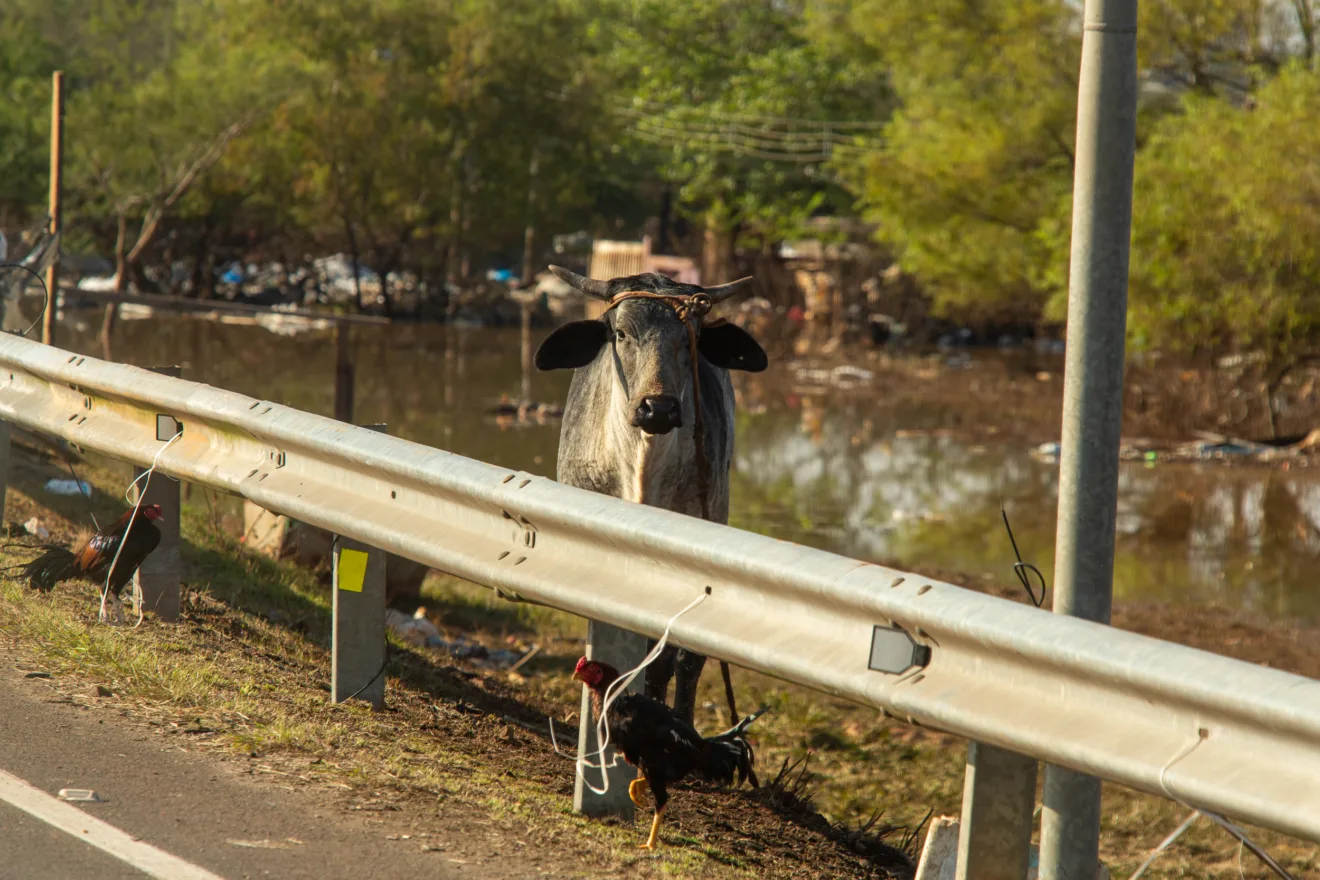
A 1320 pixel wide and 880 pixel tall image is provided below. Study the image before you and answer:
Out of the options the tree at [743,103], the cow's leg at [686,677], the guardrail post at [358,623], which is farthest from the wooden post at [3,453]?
the tree at [743,103]

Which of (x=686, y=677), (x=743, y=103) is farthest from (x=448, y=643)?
(x=743, y=103)

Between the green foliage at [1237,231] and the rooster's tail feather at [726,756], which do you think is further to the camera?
the green foliage at [1237,231]

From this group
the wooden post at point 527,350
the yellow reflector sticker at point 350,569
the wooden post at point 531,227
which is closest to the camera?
the yellow reflector sticker at point 350,569

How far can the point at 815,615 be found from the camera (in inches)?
142

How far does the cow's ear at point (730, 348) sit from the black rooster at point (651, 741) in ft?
7.13

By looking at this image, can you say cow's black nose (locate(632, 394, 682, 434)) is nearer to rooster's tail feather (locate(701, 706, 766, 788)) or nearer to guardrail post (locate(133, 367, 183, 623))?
rooster's tail feather (locate(701, 706, 766, 788))

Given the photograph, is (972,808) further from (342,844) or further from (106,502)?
(106,502)

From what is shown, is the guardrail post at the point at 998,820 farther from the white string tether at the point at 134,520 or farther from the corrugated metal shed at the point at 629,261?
the corrugated metal shed at the point at 629,261

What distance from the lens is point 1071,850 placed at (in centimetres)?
361

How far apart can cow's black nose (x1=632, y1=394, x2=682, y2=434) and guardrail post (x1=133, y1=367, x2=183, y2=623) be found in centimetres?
180

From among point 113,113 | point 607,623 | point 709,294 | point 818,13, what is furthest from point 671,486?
point 818,13

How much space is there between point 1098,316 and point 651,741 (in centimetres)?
162

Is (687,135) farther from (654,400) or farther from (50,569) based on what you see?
(654,400)

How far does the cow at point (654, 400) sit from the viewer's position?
→ 5.46m
